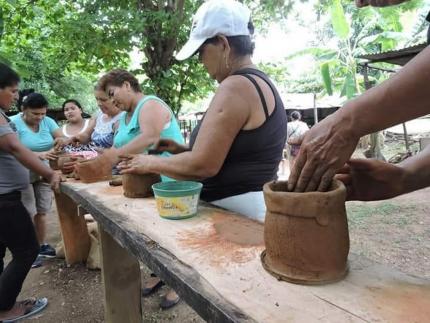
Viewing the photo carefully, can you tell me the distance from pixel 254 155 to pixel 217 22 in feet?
1.89

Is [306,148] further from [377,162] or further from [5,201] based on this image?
[5,201]

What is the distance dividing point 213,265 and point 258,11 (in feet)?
19.2

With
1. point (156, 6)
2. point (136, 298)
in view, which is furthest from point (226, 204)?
point (156, 6)

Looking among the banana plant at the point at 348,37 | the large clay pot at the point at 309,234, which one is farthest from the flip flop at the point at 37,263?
the banana plant at the point at 348,37

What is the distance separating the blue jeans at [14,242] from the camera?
8.04ft

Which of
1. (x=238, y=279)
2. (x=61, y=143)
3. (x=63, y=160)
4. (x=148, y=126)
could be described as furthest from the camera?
(x=61, y=143)

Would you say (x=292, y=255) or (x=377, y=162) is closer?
(x=292, y=255)

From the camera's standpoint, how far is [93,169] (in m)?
2.52

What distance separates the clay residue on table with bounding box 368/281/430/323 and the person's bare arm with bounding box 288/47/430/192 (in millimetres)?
259

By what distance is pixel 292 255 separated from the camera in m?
0.85

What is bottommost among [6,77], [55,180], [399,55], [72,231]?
[72,231]

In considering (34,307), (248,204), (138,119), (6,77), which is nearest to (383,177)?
(248,204)

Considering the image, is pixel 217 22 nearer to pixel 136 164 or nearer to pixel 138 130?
pixel 136 164

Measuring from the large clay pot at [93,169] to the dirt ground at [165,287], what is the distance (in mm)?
1054
